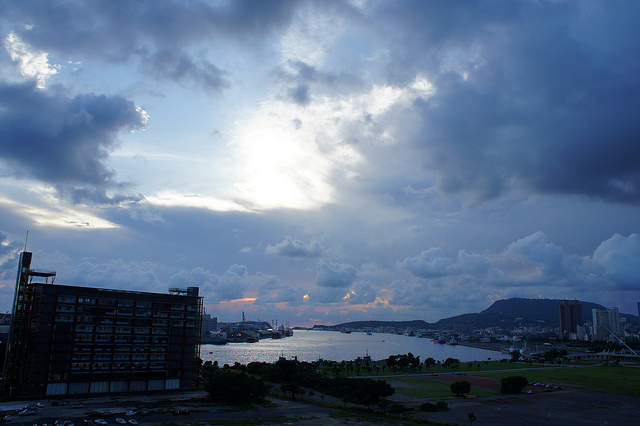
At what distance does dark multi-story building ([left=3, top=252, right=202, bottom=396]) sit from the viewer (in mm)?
57219

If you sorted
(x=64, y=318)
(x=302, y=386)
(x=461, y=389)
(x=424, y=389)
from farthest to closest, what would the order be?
(x=424, y=389) < (x=302, y=386) < (x=461, y=389) < (x=64, y=318)

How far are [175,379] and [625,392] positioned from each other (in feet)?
258

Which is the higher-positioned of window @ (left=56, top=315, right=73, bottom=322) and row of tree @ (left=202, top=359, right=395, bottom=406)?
window @ (left=56, top=315, right=73, bottom=322)

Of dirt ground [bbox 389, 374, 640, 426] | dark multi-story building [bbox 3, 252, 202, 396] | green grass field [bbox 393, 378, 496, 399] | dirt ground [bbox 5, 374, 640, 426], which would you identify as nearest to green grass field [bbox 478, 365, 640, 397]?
dirt ground [bbox 389, 374, 640, 426]

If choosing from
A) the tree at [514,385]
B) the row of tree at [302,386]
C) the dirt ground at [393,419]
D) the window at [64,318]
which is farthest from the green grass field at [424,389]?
the window at [64,318]

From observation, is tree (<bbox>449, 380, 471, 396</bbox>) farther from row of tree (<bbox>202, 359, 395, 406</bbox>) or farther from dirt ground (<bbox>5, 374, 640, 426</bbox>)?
row of tree (<bbox>202, 359, 395, 406</bbox>)

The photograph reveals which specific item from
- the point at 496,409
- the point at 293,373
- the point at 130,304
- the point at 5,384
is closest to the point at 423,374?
the point at 293,373

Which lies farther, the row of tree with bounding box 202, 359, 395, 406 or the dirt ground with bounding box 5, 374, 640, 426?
the row of tree with bounding box 202, 359, 395, 406

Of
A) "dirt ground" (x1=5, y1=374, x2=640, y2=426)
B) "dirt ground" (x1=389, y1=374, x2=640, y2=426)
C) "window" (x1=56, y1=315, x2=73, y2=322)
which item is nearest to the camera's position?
"dirt ground" (x1=5, y1=374, x2=640, y2=426)

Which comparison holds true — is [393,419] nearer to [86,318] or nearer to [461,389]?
[461,389]

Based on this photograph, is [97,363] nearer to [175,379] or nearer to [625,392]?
[175,379]

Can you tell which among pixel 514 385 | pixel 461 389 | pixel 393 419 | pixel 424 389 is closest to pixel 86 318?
pixel 393 419

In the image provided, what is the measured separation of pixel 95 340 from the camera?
6116cm

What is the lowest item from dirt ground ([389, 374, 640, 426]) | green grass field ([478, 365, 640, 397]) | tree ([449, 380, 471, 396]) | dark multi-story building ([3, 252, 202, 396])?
green grass field ([478, 365, 640, 397])
